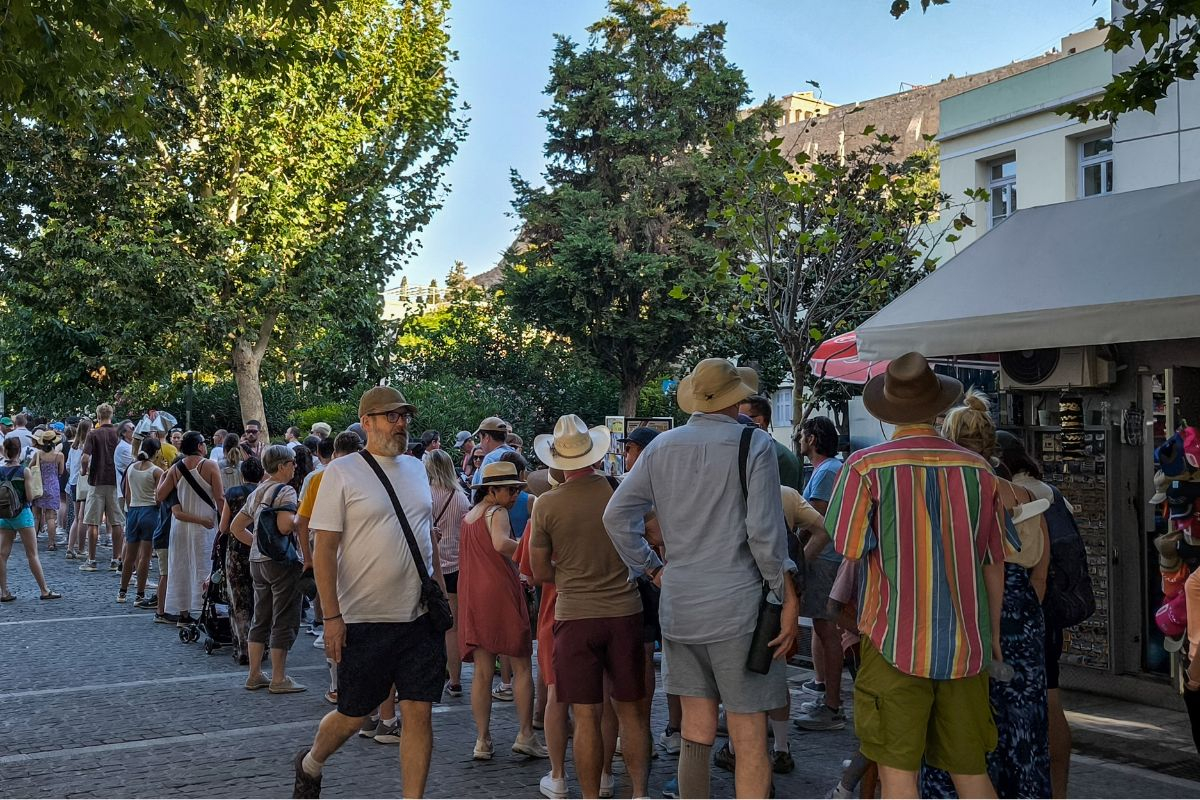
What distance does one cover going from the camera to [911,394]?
4352 millimetres

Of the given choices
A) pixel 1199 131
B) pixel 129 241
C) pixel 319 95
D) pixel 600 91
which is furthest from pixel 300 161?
pixel 1199 131

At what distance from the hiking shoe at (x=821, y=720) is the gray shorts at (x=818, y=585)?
826mm

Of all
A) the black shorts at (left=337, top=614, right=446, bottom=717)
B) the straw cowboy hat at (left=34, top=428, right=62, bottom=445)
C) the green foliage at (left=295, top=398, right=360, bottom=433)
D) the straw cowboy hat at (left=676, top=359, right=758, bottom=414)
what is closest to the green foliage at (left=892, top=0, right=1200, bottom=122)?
the straw cowboy hat at (left=676, top=359, right=758, bottom=414)

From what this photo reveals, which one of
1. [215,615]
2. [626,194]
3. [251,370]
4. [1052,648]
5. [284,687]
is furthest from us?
[626,194]

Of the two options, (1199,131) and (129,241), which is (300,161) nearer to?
(129,241)

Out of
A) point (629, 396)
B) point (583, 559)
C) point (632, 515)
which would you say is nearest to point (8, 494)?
point (583, 559)

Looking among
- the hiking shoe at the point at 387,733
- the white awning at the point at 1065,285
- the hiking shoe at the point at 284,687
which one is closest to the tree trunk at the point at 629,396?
the white awning at the point at 1065,285

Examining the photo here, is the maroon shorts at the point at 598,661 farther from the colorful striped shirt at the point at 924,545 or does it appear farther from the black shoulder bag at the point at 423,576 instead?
the colorful striped shirt at the point at 924,545

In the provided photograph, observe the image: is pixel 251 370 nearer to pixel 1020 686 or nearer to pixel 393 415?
pixel 393 415

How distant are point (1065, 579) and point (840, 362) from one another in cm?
618

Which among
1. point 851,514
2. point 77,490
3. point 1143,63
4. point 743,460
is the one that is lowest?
point 77,490

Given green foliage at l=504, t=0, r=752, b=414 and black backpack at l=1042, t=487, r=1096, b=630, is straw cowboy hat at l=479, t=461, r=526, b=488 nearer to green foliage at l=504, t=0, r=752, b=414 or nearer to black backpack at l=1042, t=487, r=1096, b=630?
black backpack at l=1042, t=487, r=1096, b=630

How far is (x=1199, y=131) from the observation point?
1084 centimetres

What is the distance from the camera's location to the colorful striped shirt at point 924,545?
160 inches
